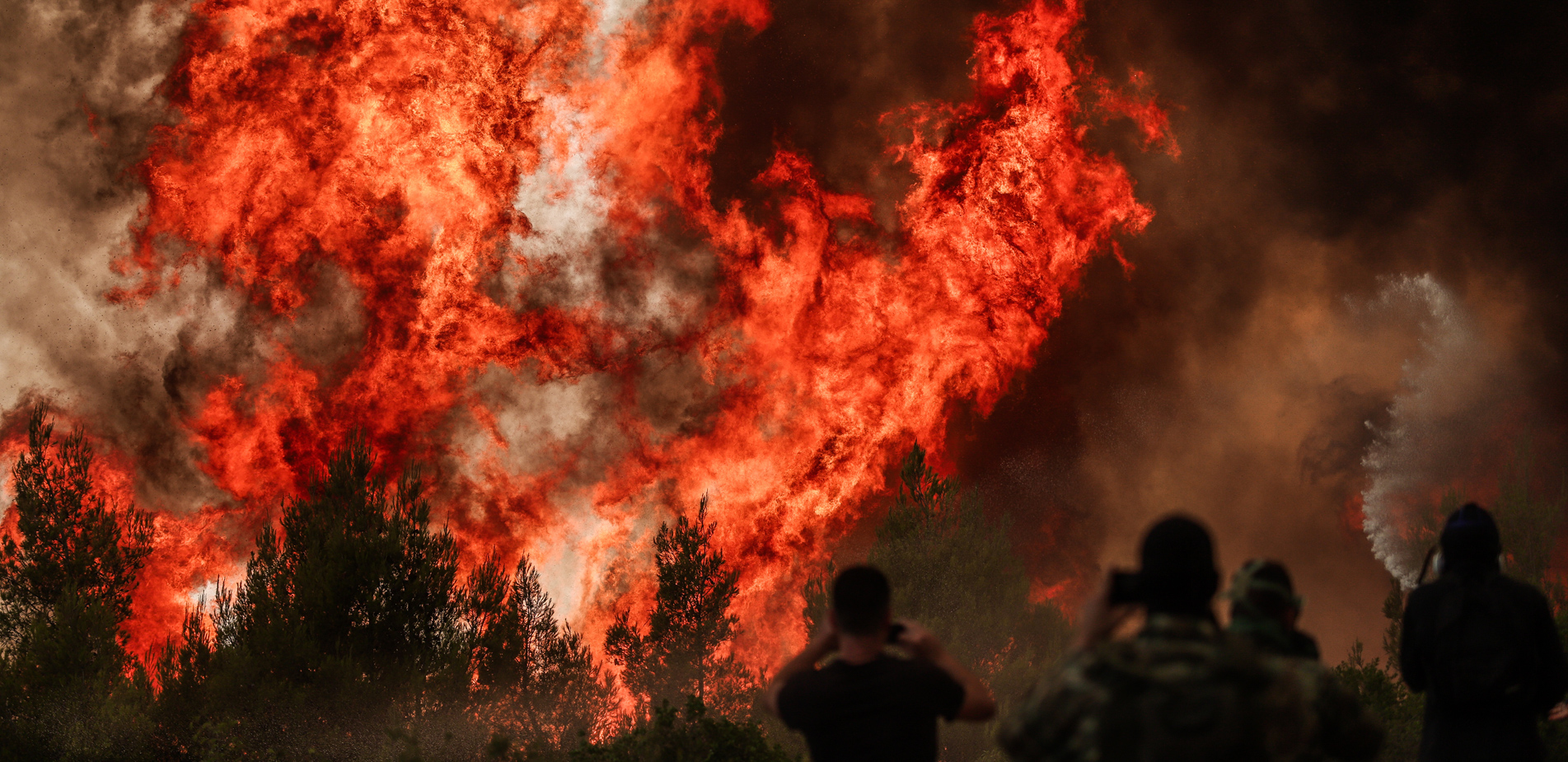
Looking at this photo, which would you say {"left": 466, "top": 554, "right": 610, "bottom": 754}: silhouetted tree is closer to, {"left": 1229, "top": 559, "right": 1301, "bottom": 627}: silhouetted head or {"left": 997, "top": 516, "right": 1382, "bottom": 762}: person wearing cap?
{"left": 1229, "top": 559, "right": 1301, "bottom": 627}: silhouetted head

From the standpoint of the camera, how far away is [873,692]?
3.69m

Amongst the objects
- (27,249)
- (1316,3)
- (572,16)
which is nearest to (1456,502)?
(1316,3)

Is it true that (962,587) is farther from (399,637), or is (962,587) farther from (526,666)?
(399,637)

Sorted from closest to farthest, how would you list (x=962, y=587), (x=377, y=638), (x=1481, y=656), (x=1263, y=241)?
(x=1481, y=656), (x=377, y=638), (x=962, y=587), (x=1263, y=241)

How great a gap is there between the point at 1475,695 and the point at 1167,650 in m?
3.21

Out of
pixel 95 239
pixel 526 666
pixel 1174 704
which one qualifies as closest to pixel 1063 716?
pixel 1174 704

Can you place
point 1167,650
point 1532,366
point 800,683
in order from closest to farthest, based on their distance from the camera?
1. point 1167,650
2. point 800,683
3. point 1532,366

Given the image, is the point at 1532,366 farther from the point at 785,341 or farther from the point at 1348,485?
the point at 785,341

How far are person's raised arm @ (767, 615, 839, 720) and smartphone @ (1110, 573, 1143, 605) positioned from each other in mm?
1216

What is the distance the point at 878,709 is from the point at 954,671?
363 mm

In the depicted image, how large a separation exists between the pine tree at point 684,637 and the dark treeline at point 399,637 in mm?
41

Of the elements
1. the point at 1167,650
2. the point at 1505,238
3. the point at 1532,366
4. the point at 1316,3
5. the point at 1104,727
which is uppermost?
the point at 1316,3

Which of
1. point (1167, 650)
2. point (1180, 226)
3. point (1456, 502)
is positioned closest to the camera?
point (1167, 650)

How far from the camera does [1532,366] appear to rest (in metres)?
23.7
